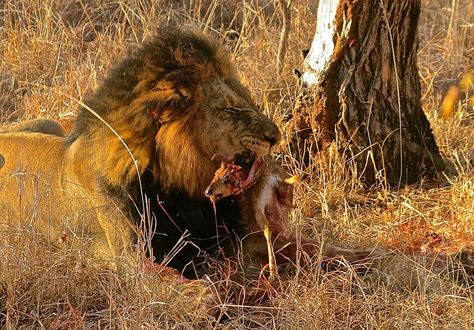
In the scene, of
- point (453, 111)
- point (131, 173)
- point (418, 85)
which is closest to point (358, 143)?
point (418, 85)

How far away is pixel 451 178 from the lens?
535 centimetres

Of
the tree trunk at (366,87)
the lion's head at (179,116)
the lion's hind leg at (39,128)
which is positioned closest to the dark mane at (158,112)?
the lion's head at (179,116)

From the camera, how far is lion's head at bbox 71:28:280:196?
143 inches

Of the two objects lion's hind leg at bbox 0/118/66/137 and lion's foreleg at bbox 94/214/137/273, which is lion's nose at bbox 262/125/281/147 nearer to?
lion's foreleg at bbox 94/214/137/273

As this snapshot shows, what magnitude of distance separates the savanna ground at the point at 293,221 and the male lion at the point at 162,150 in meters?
0.20

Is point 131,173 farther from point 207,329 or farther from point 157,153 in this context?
point 207,329

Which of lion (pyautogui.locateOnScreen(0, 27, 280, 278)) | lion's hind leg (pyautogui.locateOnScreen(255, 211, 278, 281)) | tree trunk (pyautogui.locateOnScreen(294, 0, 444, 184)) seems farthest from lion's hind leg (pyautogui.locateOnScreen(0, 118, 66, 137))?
lion's hind leg (pyautogui.locateOnScreen(255, 211, 278, 281))

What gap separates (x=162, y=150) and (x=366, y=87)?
6.01ft

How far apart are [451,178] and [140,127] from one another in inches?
89.4

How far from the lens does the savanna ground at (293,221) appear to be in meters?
3.46

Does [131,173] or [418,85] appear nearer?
[131,173]

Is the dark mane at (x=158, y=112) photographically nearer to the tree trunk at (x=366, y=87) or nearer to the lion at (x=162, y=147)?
the lion at (x=162, y=147)

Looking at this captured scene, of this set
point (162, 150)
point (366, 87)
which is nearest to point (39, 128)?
point (162, 150)

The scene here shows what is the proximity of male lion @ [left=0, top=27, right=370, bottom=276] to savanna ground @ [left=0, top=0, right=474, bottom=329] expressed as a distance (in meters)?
0.20
